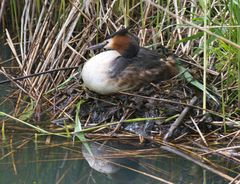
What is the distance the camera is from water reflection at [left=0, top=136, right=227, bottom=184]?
3076 millimetres

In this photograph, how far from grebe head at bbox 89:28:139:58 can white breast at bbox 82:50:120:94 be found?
0.11 m

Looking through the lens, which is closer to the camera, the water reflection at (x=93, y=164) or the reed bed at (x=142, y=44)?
the water reflection at (x=93, y=164)

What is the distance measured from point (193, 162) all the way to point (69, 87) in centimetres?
124

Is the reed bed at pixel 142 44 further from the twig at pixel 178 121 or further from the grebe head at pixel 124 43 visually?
the grebe head at pixel 124 43

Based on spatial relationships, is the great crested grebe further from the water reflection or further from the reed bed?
the water reflection

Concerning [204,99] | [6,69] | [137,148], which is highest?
[204,99]

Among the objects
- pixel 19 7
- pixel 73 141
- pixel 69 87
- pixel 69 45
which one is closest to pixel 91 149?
pixel 73 141

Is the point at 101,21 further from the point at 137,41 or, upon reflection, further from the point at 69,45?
the point at 137,41

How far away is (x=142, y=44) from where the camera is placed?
14.9 feet

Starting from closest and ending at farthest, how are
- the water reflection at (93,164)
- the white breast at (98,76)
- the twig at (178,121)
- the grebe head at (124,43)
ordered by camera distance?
the water reflection at (93,164)
the twig at (178,121)
the white breast at (98,76)
the grebe head at (124,43)

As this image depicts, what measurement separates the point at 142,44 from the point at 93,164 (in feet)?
5.00

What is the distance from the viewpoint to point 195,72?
405cm

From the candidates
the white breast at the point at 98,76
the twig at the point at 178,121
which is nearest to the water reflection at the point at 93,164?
the twig at the point at 178,121

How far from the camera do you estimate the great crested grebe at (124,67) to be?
3900 mm
